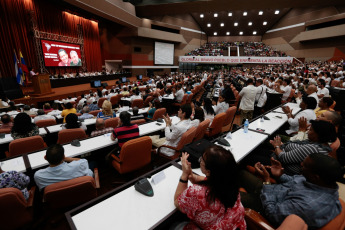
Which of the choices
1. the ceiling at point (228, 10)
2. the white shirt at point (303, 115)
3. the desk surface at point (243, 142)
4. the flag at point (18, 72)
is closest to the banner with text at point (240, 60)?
the ceiling at point (228, 10)

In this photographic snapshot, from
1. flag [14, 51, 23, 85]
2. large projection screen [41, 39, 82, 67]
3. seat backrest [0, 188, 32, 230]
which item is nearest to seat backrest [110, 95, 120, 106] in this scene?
seat backrest [0, 188, 32, 230]

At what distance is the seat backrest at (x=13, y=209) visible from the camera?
1457mm

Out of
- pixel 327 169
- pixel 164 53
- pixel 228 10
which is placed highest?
pixel 228 10

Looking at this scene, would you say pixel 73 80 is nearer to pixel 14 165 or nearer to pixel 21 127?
pixel 21 127

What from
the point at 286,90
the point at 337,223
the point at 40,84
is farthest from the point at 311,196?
the point at 40,84

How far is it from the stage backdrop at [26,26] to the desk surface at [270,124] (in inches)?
506

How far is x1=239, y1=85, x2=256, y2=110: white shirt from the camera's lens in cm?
479

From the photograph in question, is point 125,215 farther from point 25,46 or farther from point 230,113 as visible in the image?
point 25,46

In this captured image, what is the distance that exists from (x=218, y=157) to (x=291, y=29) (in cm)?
2738

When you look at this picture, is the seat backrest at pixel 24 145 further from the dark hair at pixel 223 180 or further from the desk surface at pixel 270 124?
the desk surface at pixel 270 124

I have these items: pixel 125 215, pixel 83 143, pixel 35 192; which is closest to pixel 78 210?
pixel 125 215

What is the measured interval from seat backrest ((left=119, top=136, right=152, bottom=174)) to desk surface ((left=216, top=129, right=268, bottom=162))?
1173 mm

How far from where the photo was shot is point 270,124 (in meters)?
3.49

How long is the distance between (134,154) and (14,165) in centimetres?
148
